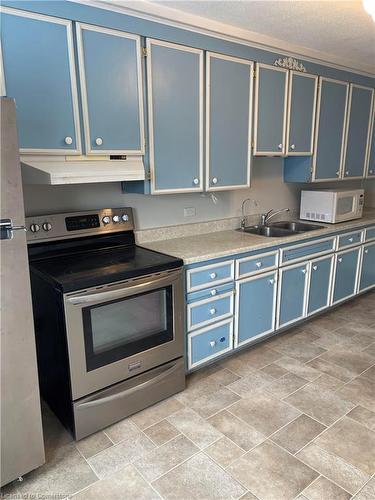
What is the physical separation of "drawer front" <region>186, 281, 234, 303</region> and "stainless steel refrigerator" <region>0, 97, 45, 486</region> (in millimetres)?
1061

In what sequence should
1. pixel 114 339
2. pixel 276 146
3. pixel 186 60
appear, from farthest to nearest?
pixel 276 146 < pixel 186 60 < pixel 114 339

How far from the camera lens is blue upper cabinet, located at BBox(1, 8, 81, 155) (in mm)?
1776

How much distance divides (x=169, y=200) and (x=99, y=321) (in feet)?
4.12

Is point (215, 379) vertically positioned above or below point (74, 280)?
below

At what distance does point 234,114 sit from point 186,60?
0.54m

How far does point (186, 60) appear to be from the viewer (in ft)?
7.88

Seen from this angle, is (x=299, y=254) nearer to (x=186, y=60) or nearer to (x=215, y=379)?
(x=215, y=379)

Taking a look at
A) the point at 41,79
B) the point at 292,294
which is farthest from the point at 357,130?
the point at 41,79

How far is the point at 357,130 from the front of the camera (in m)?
3.80

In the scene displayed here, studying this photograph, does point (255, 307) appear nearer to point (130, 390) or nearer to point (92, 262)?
point (130, 390)

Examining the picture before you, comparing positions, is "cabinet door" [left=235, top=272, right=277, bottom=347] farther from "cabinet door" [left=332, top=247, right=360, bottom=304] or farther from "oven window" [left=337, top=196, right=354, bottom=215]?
"oven window" [left=337, top=196, right=354, bottom=215]

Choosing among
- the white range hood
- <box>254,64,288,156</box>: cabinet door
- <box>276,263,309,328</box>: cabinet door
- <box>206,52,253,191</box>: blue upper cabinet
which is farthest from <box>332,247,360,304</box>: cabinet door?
the white range hood

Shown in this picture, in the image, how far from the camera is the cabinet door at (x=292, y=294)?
302cm

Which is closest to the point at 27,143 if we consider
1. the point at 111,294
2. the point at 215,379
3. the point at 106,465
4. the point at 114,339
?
the point at 111,294
